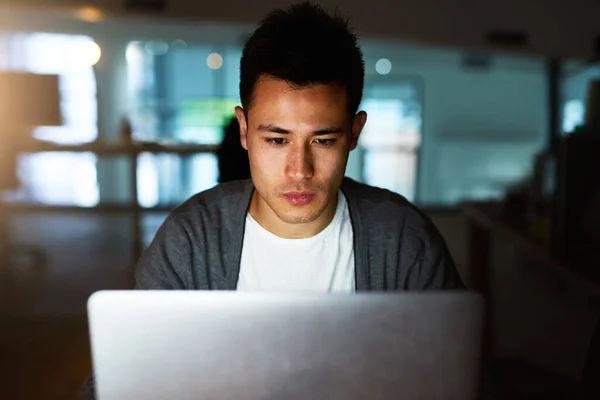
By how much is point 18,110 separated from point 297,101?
11.0 feet

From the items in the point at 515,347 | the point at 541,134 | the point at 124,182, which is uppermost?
the point at 541,134

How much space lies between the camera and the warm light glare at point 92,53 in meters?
6.51

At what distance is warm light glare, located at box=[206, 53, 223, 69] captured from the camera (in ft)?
22.3

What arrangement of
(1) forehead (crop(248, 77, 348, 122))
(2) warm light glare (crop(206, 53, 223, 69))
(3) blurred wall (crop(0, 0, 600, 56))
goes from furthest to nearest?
(2) warm light glare (crop(206, 53, 223, 69)), (3) blurred wall (crop(0, 0, 600, 56)), (1) forehead (crop(248, 77, 348, 122))

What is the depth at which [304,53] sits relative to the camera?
1.02 m

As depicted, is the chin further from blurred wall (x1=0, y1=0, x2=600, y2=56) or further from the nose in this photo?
blurred wall (x1=0, y1=0, x2=600, y2=56)

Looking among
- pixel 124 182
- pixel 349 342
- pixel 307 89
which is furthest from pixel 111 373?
pixel 124 182

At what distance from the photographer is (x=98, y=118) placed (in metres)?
6.67

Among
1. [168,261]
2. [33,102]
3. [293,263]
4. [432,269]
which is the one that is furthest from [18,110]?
[432,269]

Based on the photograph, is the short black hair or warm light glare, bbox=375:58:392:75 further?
warm light glare, bbox=375:58:392:75

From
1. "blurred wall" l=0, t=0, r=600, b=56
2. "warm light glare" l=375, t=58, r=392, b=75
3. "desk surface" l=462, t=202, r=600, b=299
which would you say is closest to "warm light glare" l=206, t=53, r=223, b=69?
"warm light glare" l=375, t=58, r=392, b=75

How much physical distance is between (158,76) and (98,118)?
0.89 metres

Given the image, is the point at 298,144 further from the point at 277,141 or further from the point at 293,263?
the point at 293,263

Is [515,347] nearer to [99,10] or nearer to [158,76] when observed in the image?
[99,10]
